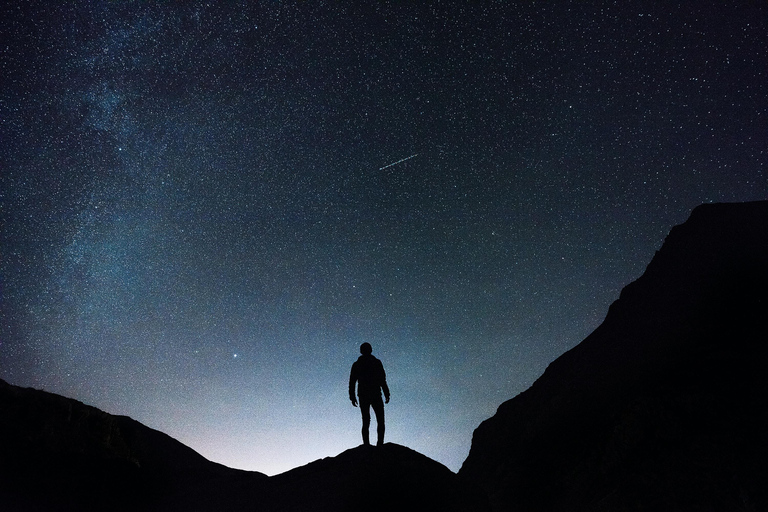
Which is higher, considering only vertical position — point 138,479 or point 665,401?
point 665,401

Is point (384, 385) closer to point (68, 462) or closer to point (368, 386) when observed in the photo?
point (368, 386)

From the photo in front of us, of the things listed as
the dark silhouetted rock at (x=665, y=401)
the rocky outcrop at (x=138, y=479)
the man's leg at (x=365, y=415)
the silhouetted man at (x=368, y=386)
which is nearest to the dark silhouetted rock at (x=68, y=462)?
the rocky outcrop at (x=138, y=479)

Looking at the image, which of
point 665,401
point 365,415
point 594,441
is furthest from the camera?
point 594,441

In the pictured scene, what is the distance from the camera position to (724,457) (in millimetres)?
10117

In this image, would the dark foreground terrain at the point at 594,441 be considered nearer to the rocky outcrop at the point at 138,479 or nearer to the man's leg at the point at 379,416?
the rocky outcrop at the point at 138,479

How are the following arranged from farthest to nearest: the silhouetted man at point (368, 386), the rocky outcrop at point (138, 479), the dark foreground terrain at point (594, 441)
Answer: the silhouetted man at point (368, 386) < the dark foreground terrain at point (594, 441) < the rocky outcrop at point (138, 479)

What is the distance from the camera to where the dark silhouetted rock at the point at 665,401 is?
10305 millimetres

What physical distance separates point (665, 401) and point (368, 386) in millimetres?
10032

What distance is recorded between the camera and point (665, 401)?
12.6 m

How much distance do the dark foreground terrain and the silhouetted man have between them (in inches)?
31.1

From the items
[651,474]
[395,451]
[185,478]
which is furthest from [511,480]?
[185,478]

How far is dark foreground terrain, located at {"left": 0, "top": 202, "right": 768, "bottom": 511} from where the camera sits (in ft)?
26.1

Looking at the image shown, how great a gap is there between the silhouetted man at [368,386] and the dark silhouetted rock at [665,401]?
23.6 feet

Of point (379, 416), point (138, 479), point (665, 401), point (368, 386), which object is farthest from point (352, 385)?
point (665, 401)
